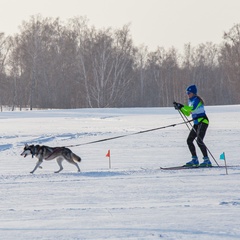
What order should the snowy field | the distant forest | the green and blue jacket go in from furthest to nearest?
the distant forest → the green and blue jacket → the snowy field

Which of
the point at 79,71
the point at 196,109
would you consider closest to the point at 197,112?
the point at 196,109

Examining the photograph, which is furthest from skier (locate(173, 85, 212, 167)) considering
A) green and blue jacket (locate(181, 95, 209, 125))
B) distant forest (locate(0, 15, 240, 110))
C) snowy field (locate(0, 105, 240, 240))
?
distant forest (locate(0, 15, 240, 110))

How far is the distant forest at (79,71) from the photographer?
45094 mm

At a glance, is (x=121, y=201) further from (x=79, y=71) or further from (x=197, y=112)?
(x=79, y=71)

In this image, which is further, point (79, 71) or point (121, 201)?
point (79, 71)

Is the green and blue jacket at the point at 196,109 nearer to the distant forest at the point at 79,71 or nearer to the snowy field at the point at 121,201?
the snowy field at the point at 121,201

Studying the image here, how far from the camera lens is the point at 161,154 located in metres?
12.1

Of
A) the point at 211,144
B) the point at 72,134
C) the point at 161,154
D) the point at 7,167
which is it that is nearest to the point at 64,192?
the point at 7,167

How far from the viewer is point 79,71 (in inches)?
1871

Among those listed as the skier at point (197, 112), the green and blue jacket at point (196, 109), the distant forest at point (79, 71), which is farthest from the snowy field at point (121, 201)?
the distant forest at point (79, 71)

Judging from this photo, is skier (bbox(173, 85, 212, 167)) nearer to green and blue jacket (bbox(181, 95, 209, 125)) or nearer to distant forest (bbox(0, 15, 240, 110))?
green and blue jacket (bbox(181, 95, 209, 125))

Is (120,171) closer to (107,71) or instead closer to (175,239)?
(175,239)

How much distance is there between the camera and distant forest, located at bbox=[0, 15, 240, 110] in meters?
45.1

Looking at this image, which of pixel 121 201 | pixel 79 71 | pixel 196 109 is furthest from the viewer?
pixel 79 71
